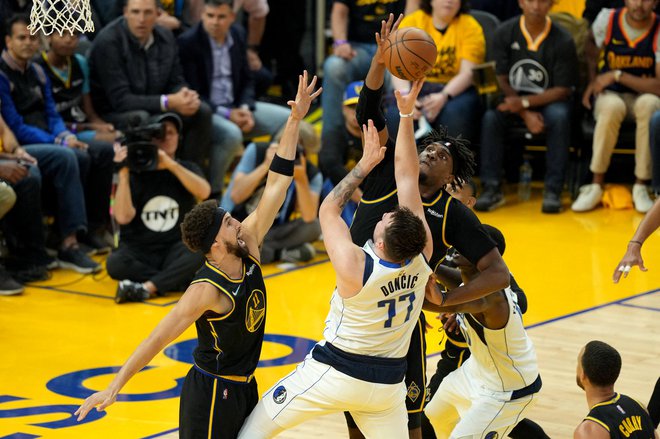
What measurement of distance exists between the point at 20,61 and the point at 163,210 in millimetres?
1883

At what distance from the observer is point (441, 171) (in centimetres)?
535

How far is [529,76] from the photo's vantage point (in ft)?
37.8

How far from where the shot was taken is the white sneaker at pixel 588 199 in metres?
11.4

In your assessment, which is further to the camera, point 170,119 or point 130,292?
point 170,119

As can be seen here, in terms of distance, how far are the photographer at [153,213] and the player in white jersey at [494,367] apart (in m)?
3.89

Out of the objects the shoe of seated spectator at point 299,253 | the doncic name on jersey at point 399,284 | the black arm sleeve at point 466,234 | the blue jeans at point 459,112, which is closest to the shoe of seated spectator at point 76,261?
the shoe of seated spectator at point 299,253

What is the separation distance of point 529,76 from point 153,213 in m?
4.63

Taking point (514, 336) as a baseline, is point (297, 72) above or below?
below

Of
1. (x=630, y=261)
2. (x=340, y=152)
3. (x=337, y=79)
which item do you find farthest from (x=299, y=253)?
(x=630, y=261)

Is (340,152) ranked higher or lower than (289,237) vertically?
higher

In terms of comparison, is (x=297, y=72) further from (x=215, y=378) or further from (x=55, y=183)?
(x=215, y=378)

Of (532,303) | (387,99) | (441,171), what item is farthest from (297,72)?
(441,171)

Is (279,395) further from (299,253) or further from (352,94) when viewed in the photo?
(352,94)

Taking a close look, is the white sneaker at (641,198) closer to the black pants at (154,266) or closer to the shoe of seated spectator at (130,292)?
the black pants at (154,266)
